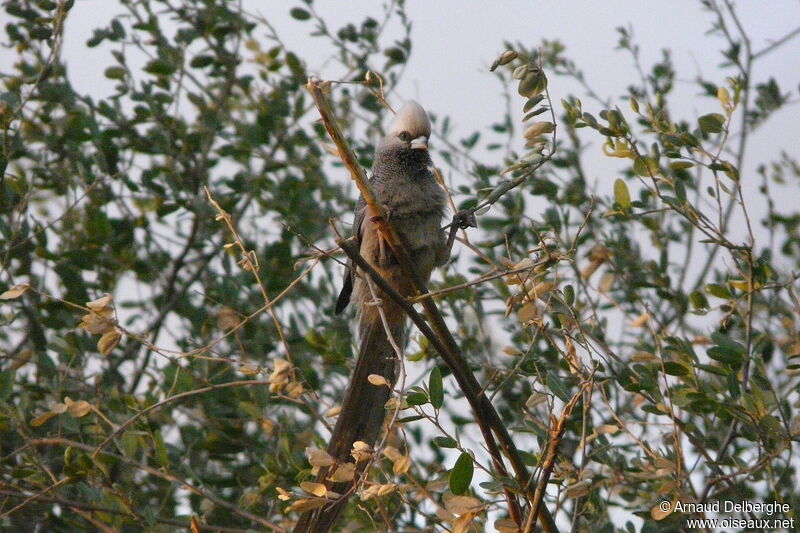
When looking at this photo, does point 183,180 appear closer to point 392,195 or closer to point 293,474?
point 392,195

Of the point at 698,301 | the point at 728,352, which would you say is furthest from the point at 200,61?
the point at 728,352

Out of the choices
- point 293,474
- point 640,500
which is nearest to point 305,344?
point 293,474

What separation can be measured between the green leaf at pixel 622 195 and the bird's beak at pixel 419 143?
3.40 ft

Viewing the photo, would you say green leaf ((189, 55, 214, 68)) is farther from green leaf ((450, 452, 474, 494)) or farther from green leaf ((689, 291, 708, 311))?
green leaf ((450, 452, 474, 494))

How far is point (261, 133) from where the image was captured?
223 inches

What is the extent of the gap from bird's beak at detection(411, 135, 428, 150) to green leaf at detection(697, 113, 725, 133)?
1380mm

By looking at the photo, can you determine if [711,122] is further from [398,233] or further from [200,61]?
[200,61]

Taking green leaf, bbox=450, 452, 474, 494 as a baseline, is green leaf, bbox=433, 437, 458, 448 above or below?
above

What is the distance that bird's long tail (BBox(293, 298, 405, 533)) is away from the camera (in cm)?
327

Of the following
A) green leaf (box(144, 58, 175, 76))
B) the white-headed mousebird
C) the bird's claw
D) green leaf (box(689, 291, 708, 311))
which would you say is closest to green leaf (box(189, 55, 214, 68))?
green leaf (box(144, 58, 175, 76))

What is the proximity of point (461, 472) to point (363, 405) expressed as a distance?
109 cm

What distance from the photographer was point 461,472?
2689 millimetres

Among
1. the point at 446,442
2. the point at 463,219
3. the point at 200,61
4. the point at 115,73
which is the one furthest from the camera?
the point at 200,61

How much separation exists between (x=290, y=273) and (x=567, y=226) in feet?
5.69
